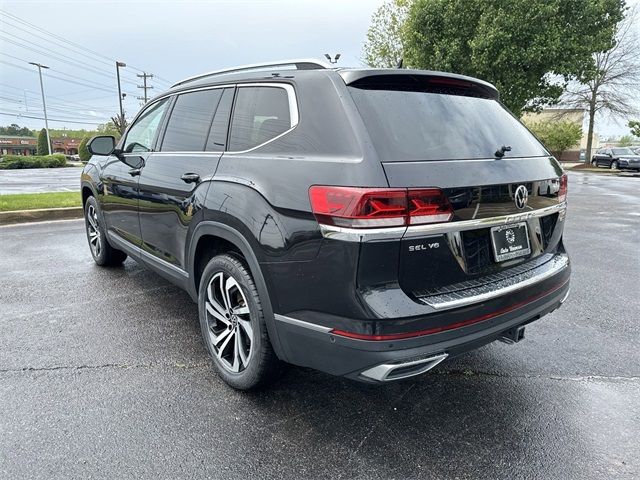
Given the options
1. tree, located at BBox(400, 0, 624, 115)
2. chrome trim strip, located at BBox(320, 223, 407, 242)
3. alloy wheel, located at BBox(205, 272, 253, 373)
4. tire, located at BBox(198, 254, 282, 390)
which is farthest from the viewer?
tree, located at BBox(400, 0, 624, 115)

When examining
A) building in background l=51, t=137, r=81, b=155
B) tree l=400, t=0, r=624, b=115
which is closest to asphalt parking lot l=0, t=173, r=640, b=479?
tree l=400, t=0, r=624, b=115

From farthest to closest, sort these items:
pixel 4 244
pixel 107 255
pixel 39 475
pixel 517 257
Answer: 1. pixel 4 244
2. pixel 107 255
3. pixel 517 257
4. pixel 39 475

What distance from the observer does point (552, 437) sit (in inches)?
91.9

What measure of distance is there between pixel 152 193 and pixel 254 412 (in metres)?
1.84

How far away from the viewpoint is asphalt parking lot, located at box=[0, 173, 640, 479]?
2135 mm

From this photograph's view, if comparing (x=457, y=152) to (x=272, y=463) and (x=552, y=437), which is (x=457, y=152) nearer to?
(x=552, y=437)

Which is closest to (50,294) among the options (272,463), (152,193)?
(152,193)

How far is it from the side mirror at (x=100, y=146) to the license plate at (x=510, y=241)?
3.61 meters

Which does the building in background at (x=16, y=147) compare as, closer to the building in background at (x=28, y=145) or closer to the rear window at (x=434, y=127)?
the building in background at (x=28, y=145)

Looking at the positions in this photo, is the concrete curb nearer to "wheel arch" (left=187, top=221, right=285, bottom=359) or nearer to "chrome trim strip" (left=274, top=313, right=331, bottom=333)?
"wheel arch" (left=187, top=221, right=285, bottom=359)

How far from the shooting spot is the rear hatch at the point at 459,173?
201 cm

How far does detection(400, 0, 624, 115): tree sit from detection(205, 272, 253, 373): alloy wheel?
16.3 metres

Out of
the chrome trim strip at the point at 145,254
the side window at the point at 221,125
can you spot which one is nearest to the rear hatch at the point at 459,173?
the side window at the point at 221,125

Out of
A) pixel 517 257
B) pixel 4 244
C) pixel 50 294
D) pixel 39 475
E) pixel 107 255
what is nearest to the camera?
pixel 39 475
